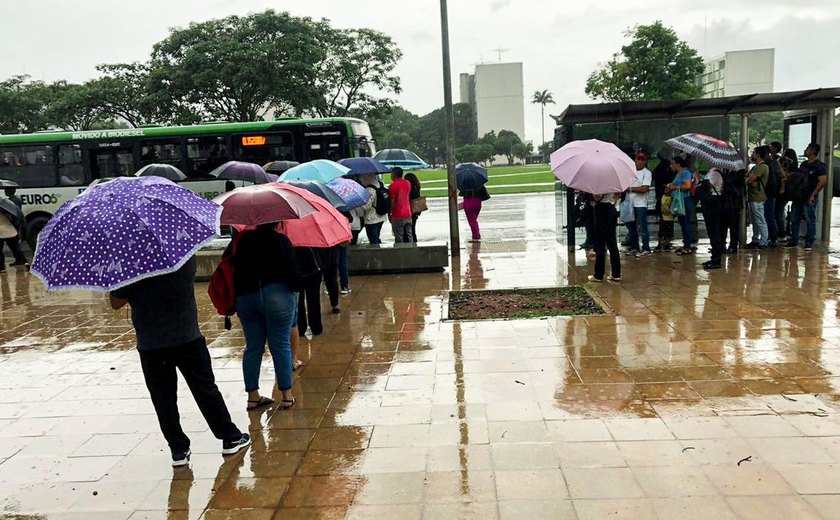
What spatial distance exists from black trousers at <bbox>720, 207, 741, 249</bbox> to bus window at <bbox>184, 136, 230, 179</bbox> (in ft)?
37.0

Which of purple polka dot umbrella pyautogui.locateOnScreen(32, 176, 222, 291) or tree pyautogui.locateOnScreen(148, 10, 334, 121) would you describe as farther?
tree pyautogui.locateOnScreen(148, 10, 334, 121)

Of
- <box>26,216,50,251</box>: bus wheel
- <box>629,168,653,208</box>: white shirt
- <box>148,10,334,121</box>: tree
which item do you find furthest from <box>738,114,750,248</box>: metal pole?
<box>148,10,334,121</box>: tree

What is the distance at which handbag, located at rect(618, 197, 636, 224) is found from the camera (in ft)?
36.2

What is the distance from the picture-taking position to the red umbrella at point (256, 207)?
4.43m

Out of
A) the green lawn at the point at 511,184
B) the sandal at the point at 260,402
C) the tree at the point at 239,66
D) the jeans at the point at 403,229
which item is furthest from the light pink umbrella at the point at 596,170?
the tree at the point at 239,66

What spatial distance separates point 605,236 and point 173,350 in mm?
6208

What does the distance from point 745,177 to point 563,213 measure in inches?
120

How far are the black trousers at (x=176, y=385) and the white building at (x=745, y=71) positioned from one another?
10798 cm

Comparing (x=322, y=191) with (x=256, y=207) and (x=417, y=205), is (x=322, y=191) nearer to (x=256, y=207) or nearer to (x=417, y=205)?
(x=256, y=207)

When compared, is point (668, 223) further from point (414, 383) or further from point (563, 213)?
point (414, 383)

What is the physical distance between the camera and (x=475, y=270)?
412 inches

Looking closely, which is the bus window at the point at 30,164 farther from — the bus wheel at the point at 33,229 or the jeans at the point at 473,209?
the jeans at the point at 473,209

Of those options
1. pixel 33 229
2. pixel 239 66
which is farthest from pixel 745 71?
pixel 33 229

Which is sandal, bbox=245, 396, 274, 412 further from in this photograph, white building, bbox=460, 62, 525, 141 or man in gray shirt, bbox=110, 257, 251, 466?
white building, bbox=460, 62, 525, 141
